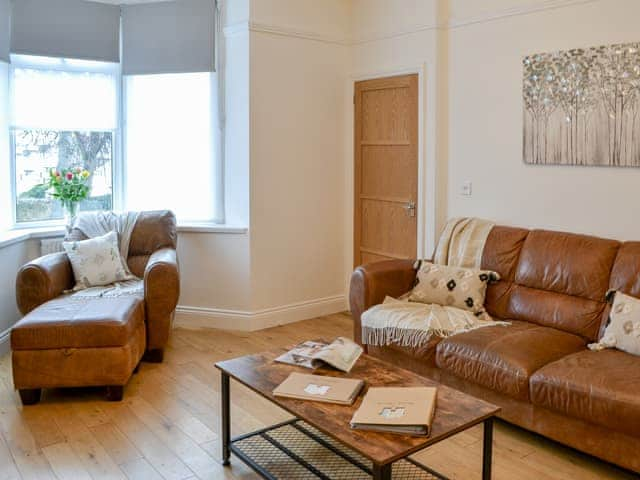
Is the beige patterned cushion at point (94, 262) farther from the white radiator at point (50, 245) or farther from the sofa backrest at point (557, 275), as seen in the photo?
the sofa backrest at point (557, 275)

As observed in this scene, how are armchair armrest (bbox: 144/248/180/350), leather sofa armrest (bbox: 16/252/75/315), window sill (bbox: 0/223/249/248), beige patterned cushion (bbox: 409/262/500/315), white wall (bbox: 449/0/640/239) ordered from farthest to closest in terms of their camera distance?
window sill (bbox: 0/223/249/248), armchair armrest (bbox: 144/248/180/350), leather sofa armrest (bbox: 16/252/75/315), beige patterned cushion (bbox: 409/262/500/315), white wall (bbox: 449/0/640/239)

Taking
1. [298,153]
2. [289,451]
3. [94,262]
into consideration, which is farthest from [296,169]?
[289,451]

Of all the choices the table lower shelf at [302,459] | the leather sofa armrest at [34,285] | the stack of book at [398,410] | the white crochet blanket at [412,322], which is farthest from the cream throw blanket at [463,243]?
the leather sofa armrest at [34,285]

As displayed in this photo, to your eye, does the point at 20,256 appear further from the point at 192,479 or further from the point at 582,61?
the point at 582,61

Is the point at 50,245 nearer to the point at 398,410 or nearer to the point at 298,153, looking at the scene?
the point at 298,153

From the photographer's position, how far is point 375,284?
151 inches

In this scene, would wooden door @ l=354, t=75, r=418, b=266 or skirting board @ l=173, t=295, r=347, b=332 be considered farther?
skirting board @ l=173, t=295, r=347, b=332

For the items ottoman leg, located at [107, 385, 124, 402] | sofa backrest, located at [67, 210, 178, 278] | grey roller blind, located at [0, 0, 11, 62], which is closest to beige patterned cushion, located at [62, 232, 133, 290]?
sofa backrest, located at [67, 210, 178, 278]

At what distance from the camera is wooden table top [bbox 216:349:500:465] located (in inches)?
79.0

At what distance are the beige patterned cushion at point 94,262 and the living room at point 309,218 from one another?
0.04 m

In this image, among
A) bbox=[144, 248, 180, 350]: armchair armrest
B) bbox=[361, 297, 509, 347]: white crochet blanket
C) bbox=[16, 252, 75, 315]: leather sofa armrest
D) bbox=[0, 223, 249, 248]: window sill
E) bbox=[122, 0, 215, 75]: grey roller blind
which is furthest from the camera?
bbox=[122, 0, 215, 75]: grey roller blind

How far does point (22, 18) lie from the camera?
4527 millimetres

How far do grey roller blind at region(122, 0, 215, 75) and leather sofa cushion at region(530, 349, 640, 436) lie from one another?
3.39m

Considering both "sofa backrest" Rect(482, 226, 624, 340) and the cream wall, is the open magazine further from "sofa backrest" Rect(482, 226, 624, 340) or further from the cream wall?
the cream wall
